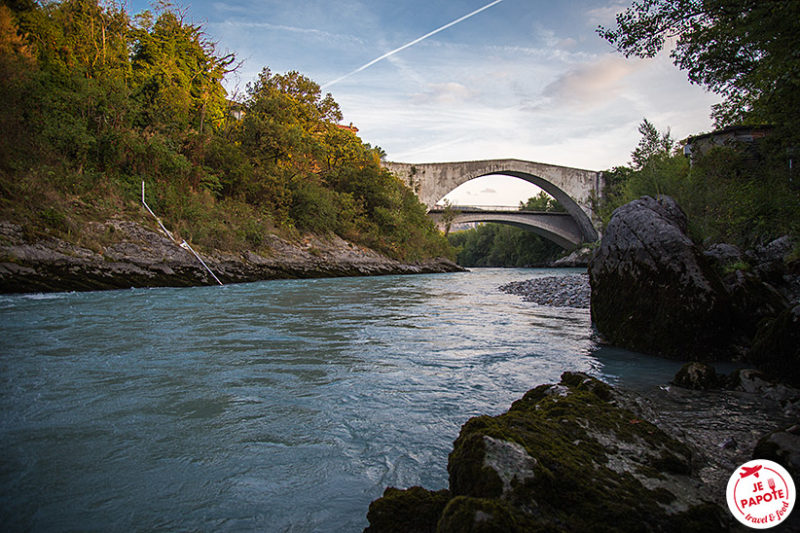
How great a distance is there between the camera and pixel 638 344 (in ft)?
16.7

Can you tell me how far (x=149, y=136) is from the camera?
14.1m

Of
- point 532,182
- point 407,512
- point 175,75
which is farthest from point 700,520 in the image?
point 532,182

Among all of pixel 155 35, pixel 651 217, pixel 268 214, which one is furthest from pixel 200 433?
pixel 155 35

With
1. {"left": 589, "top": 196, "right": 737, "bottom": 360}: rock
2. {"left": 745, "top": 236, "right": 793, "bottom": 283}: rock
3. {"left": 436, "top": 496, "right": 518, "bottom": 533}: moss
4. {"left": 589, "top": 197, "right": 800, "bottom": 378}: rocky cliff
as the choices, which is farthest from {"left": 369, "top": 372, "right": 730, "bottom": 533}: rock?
{"left": 745, "top": 236, "right": 793, "bottom": 283}: rock

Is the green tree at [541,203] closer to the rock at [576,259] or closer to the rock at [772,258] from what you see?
the rock at [576,259]

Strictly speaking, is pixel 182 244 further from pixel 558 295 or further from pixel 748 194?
pixel 748 194

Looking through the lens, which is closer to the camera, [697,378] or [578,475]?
[578,475]

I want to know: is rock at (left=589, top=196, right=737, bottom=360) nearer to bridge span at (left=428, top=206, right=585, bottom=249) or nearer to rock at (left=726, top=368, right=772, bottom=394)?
rock at (left=726, top=368, right=772, bottom=394)

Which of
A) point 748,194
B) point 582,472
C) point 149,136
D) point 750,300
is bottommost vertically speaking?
point 582,472

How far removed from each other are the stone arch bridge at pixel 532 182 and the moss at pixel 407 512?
3472 cm

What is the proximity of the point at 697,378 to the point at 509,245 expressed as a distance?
6494 cm

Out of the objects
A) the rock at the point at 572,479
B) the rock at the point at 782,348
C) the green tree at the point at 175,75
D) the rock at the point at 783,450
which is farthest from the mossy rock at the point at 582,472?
the green tree at the point at 175,75

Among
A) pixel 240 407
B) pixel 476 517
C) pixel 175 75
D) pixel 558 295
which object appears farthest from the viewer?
pixel 175 75

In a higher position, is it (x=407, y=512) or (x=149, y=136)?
(x=149, y=136)
